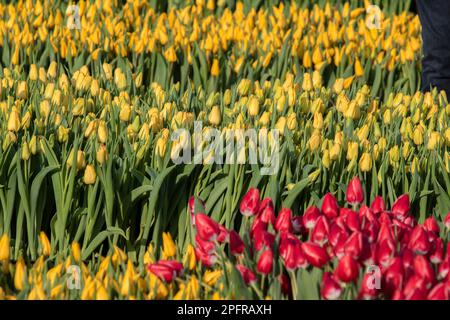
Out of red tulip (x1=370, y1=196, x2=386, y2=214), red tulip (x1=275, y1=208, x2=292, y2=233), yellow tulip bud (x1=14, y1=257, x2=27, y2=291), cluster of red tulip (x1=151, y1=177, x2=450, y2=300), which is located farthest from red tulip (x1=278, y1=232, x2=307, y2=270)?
yellow tulip bud (x1=14, y1=257, x2=27, y2=291)

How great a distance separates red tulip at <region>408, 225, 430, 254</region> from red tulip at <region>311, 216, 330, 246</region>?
18 cm

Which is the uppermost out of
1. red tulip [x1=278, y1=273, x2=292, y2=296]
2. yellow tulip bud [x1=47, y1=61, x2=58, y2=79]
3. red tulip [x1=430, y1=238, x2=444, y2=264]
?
yellow tulip bud [x1=47, y1=61, x2=58, y2=79]

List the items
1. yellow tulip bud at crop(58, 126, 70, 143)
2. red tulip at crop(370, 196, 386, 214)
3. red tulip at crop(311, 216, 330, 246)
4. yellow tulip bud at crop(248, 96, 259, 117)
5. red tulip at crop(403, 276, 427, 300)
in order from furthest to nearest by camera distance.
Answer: yellow tulip bud at crop(248, 96, 259, 117) → yellow tulip bud at crop(58, 126, 70, 143) → red tulip at crop(370, 196, 386, 214) → red tulip at crop(311, 216, 330, 246) → red tulip at crop(403, 276, 427, 300)

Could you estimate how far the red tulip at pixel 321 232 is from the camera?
207 centimetres

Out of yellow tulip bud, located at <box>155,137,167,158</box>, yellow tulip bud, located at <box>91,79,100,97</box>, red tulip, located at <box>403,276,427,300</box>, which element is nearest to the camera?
red tulip, located at <box>403,276,427,300</box>

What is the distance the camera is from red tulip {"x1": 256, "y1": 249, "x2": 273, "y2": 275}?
1.99 meters

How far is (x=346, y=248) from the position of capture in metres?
1.96

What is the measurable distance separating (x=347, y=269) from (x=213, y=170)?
83 cm

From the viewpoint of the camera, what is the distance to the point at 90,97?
3162 mm

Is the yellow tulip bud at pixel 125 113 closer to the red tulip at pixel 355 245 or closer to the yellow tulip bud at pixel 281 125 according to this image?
the yellow tulip bud at pixel 281 125

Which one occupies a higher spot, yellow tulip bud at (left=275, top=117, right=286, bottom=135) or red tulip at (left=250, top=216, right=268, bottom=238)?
yellow tulip bud at (left=275, top=117, right=286, bottom=135)

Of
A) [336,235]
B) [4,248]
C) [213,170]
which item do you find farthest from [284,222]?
[4,248]

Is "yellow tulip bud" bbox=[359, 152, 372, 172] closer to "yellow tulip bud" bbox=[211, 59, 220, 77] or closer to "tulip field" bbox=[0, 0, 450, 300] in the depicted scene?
"tulip field" bbox=[0, 0, 450, 300]

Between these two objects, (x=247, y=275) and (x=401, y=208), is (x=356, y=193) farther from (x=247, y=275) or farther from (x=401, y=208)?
(x=247, y=275)
